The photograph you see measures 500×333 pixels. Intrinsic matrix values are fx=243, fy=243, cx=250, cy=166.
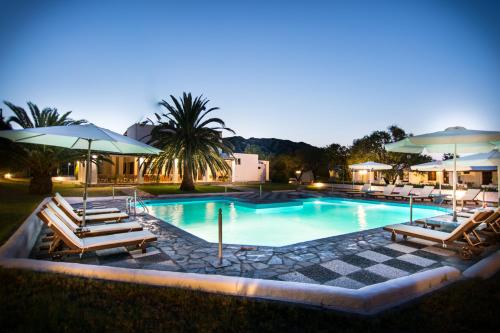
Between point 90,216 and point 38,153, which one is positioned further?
point 38,153

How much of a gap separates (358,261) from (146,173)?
23744 mm

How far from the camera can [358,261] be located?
4512mm

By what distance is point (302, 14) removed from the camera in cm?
1487

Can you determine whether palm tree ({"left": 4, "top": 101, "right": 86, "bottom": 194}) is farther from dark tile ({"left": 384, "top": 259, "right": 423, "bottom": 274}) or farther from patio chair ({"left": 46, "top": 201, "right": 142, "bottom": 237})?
dark tile ({"left": 384, "top": 259, "right": 423, "bottom": 274})

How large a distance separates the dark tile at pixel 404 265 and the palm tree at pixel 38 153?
51.2 feet

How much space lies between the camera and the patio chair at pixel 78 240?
13.5 ft

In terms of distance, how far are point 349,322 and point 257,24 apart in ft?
58.3

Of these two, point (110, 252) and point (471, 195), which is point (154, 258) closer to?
point (110, 252)

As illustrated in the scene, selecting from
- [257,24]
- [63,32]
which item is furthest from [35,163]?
[257,24]

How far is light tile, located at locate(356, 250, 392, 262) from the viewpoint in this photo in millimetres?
4641

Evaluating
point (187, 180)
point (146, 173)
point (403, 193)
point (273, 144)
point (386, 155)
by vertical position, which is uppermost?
point (273, 144)

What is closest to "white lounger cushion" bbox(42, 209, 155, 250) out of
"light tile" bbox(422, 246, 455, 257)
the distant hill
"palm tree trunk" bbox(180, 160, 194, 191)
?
"light tile" bbox(422, 246, 455, 257)

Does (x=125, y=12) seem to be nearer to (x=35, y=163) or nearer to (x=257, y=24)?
(x=257, y=24)

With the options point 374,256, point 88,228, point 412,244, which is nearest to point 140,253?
point 88,228
